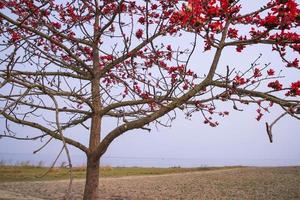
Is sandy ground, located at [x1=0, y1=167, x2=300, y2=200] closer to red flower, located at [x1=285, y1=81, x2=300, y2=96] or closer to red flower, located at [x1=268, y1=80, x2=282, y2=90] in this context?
red flower, located at [x1=268, y1=80, x2=282, y2=90]

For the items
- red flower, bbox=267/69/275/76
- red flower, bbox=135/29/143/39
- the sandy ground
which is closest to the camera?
red flower, bbox=267/69/275/76

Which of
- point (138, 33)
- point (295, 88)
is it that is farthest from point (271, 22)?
point (138, 33)

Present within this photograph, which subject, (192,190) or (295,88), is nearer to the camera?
(295,88)

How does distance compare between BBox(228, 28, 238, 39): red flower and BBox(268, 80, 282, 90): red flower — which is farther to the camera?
BBox(228, 28, 238, 39): red flower

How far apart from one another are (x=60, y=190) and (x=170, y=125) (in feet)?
30.9

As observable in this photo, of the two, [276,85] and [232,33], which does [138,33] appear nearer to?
[232,33]

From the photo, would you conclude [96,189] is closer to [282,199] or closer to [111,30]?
[111,30]

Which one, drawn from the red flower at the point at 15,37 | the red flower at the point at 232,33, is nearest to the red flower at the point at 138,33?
the red flower at the point at 232,33

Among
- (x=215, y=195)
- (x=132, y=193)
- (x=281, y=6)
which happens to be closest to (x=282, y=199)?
(x=215, y=195)

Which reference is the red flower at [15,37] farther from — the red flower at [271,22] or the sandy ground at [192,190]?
the sandy ground at [192,190]

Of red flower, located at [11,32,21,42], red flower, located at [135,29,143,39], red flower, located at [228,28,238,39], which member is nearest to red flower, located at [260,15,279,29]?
red flower, located at [228,28,238,39]

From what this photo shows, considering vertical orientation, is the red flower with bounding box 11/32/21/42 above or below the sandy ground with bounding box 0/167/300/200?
above

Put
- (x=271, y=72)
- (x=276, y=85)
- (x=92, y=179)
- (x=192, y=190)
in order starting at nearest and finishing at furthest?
(x=276, y=85)
(x=271, y=72)
(x=92, y=179)
(x=192, y=190)

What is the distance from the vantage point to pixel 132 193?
12273 mm
